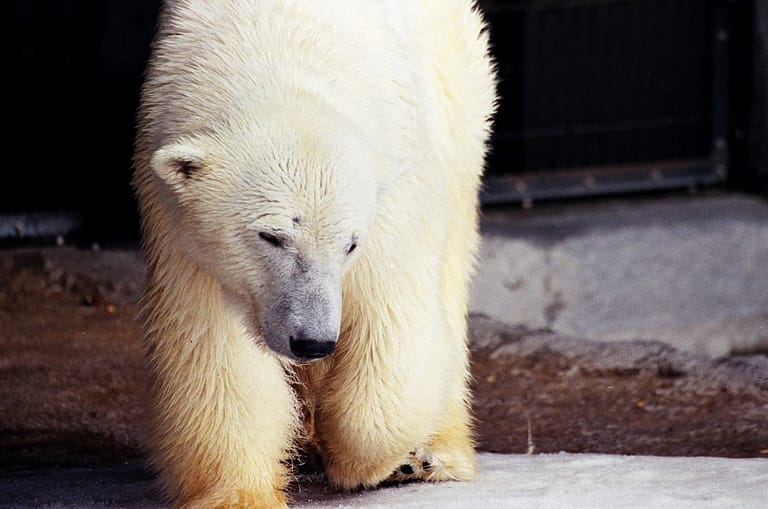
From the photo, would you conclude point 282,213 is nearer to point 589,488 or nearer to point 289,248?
point 289,248

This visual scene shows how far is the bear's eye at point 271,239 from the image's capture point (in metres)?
2.37

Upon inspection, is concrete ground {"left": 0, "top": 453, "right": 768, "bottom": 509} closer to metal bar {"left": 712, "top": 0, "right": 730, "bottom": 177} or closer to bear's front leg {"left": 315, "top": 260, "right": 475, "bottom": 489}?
bear's front leg {"left": 315, "top": 260, "right": 475, "bottom": 489}

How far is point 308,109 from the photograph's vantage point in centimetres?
245

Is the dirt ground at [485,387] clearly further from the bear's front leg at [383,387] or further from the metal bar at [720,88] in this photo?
the metal bar at [720,88]

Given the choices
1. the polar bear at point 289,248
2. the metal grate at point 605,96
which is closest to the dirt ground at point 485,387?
the polar bear at point 289,248

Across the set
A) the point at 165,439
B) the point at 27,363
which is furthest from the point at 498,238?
the point at 165,439

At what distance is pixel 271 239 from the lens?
2383mm

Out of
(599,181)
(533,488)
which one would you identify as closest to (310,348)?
(533,488)

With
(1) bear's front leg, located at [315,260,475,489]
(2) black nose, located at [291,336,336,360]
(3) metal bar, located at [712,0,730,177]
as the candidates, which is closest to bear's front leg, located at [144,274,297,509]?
(1) bear's front leg, located at [315,260,475,489]

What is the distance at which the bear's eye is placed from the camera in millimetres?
2373

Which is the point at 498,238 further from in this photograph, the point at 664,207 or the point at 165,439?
the point at 165,439

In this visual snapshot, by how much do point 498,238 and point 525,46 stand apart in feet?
3.38

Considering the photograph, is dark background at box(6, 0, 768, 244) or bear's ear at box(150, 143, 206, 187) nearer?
bear's ear at box(150, 143, 206, 187)

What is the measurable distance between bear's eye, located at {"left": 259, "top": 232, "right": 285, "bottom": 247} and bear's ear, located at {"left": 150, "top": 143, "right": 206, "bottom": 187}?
169 mm
